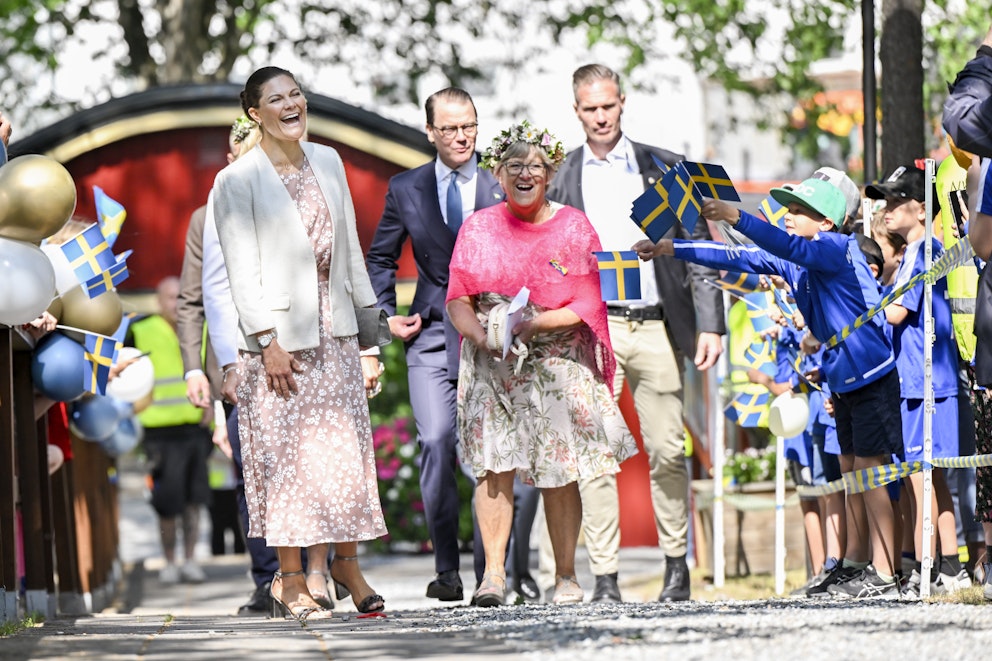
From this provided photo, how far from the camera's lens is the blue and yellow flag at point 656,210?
7434 mm

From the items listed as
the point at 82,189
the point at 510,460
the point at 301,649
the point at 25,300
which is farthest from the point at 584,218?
the point at 82,189

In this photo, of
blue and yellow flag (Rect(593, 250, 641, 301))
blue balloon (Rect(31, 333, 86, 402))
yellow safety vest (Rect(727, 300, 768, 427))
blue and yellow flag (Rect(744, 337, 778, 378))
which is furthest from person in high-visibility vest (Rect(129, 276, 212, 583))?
blue and yellow flag (Rect(593, 250, 641, 301))

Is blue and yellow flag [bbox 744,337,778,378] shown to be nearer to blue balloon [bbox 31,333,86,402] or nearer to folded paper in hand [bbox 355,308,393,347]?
folded paper in hand [bbox 355,308,393,347]

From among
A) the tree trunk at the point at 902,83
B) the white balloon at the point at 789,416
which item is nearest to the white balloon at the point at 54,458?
the white balloon at the point at 789,416

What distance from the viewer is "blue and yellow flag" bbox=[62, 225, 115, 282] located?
30.3 feet

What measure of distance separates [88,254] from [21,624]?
2.58 m

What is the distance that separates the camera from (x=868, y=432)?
7.95 m

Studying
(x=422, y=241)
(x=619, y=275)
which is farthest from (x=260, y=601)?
(x=619, y=275)

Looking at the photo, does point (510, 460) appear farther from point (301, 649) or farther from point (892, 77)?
point (892, 77)

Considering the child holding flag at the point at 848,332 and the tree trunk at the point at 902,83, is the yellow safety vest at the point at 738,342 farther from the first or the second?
the child holding flag at the point at 848,332

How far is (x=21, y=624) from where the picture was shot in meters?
7.26

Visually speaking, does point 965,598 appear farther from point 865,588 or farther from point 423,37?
point 423,37

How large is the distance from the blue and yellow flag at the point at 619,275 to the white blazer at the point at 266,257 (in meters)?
1.21

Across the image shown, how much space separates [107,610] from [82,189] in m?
3.56
